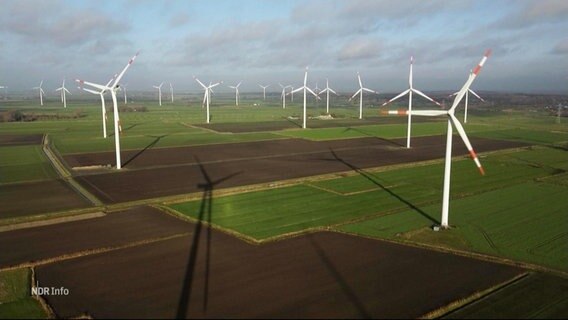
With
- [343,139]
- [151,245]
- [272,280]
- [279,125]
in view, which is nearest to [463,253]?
[272,280]

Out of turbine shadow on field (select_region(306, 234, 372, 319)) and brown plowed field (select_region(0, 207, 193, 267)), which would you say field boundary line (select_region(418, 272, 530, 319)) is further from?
brown plowed field (select_region(0, 207, 193, 267))

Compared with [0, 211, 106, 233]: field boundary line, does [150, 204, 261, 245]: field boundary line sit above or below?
above

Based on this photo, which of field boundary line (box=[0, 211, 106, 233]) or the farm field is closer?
the farm field

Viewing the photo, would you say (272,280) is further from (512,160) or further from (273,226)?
(512,160)

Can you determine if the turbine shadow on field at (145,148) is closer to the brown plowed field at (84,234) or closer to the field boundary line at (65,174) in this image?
the field boundary line at (65,174)

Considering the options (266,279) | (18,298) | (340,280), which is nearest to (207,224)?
(266,279)

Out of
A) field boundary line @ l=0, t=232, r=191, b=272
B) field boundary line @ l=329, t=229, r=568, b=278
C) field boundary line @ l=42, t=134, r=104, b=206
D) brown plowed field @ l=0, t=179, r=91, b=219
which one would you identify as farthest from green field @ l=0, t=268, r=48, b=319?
field boundary line @ l=329, t=229, r=568, b=278

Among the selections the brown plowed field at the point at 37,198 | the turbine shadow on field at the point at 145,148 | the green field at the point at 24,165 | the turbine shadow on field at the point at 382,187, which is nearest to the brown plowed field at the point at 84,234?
the brown plowed field at the point at 37,198
